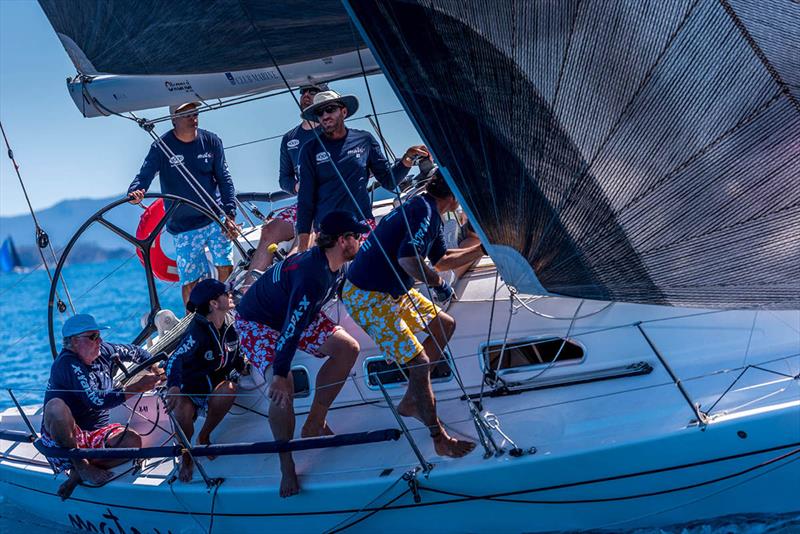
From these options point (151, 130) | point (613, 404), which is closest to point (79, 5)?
point (151, 130)

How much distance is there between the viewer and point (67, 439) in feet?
17.1

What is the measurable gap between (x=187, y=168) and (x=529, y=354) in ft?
9.53

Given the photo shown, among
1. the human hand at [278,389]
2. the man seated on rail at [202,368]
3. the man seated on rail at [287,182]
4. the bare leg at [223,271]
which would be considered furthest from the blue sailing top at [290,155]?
the human hand at [278,389]

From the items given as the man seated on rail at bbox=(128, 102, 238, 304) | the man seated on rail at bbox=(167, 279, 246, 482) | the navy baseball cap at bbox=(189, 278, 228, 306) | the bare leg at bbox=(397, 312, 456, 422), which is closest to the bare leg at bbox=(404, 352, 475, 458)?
the bare leg at bbox=(397, 312, 456, 422)

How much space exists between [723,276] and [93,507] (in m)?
3.87

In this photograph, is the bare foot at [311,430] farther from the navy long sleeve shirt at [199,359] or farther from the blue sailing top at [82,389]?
the blue sailing top at [82,389]

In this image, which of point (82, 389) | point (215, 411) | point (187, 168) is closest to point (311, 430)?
point (215, 411)

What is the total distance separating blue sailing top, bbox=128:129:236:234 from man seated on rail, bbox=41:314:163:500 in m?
1.24

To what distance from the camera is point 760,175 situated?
133 inches

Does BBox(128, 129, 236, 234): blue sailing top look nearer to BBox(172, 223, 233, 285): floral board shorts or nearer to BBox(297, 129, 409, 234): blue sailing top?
BBox(172, 223, 233, 285): floral board shorts

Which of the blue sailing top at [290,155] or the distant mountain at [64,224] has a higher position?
the distant mountain at [64,224]

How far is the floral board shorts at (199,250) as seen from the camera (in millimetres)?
6391

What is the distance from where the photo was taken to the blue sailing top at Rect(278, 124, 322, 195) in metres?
6.22

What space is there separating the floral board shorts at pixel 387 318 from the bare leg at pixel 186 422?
3.91 feet
